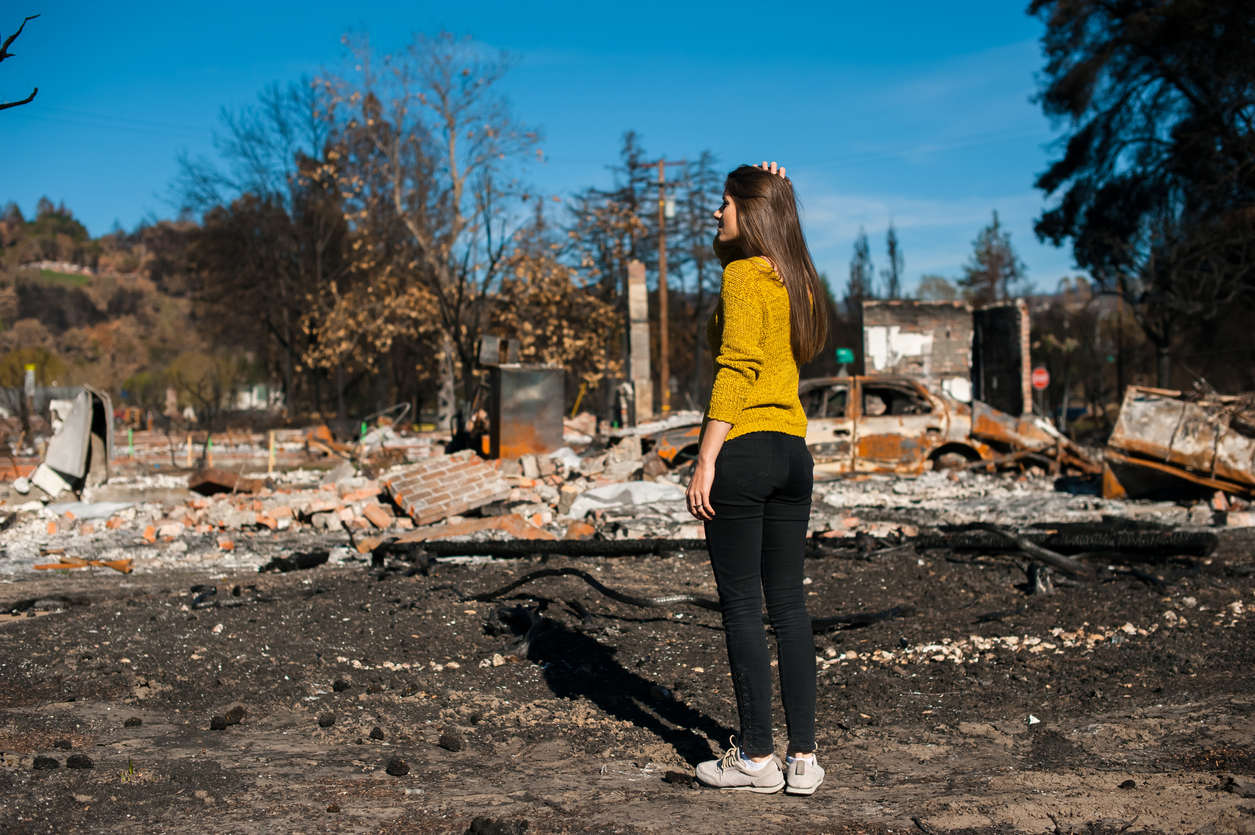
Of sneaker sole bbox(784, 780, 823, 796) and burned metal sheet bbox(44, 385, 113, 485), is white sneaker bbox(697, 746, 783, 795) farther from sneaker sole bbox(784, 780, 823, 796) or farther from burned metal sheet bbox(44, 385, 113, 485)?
burned metal sheet bbox(44, 385, 113, 485)

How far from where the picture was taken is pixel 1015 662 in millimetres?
3684

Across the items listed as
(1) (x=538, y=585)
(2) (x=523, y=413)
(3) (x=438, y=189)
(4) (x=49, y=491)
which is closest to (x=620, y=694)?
(1) (x=538, y=585)

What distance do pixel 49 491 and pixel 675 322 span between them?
3575 cm

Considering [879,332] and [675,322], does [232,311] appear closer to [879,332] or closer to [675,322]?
[675,322]

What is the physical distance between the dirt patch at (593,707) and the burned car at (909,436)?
6.07 metres

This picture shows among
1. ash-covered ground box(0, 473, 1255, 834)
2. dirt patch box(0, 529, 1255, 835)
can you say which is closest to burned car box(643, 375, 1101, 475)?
ash-covered ground box(0, 473, 1255, 834)

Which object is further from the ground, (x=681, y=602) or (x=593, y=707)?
(x=681, y=602)

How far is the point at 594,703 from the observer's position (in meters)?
3.34

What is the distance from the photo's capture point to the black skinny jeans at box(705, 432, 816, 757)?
2367 millimetres

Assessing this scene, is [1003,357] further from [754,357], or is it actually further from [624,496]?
[754,357]

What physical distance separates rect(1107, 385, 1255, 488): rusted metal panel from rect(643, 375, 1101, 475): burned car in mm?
1874

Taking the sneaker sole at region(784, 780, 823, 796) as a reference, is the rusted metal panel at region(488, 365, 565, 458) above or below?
above

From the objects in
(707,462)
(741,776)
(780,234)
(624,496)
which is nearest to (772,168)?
(780,234)

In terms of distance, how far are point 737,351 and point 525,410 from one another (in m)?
10.0
